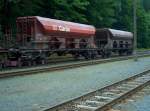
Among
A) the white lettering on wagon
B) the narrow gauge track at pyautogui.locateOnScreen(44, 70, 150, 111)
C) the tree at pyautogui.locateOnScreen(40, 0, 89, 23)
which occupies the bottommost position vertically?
the narrow gauge track at pyautogui.locateOnScreen(44, 70, 150, 111)

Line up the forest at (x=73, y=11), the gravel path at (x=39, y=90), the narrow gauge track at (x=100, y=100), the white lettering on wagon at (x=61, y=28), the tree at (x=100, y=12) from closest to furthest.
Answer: the narrow gauge track at (x=100, y=100)
the gravel path at (x=39, y=90)
the white lettering on wagon at (x=61, y=28)
the forest at (x=73, y=11)
the tree at (x=100, y=12)

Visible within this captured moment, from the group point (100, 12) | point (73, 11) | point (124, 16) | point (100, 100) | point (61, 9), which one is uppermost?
point (124, 16)

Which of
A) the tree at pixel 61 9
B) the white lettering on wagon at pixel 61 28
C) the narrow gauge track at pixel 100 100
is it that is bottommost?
the narrow gauge track at pixel 100 100

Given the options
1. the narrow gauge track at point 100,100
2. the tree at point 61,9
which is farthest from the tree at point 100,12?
the narrow gauge track at point 100,100

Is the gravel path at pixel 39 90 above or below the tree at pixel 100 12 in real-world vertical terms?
below

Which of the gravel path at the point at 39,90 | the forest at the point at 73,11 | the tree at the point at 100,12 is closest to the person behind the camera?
the gravel path at the point at 39,90

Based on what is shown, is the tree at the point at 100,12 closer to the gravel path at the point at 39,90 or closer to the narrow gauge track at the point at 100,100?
the gravel path at the point at 39,90

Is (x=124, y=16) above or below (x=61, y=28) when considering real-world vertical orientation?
above

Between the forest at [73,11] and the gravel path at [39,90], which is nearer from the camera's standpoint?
the gravel path at [39,90]

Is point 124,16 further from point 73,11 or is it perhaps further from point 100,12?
point 73,11

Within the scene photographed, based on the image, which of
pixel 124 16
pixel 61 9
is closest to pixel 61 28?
pixel 61 9

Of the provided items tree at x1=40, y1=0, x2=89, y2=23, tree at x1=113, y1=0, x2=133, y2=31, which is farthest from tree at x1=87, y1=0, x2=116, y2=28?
tree at x1=113, y1=0, x2=133, y2=31

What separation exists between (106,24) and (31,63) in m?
35.9

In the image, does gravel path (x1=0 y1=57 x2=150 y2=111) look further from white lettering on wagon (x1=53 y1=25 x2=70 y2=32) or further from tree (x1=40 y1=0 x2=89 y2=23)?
tree (x1=40 y1=0 x2=89 y2=23)
